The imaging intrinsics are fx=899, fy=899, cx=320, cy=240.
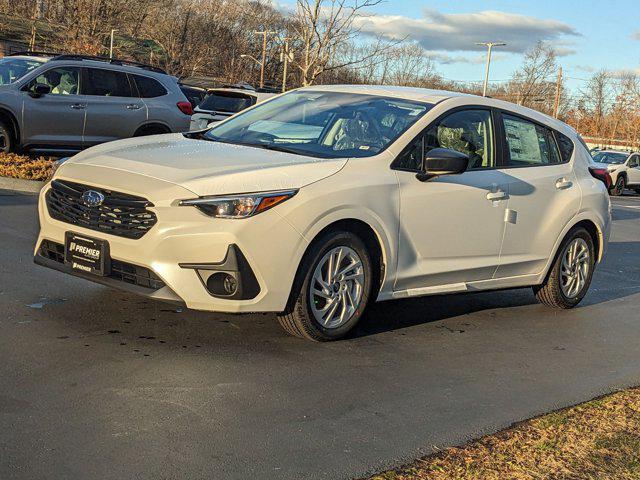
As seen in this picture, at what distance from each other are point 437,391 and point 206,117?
14.0 metres

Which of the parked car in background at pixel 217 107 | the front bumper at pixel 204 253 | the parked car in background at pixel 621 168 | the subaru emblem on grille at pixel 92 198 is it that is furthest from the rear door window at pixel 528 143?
the parked car in background at pixel 621 168

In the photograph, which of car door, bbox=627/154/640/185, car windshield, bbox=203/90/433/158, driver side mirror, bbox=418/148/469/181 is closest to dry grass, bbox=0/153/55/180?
car windshield, bbox=203/90/433/158

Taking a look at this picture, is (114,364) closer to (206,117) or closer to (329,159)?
(329,159)

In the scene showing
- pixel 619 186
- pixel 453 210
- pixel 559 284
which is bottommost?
pixel 619 186

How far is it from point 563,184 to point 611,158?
3044cm

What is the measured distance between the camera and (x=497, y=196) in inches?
269

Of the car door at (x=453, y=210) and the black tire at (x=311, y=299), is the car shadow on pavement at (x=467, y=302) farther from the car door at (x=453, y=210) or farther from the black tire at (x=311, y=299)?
the car door at (x=453, y=210)

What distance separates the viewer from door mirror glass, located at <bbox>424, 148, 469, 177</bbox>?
6172mm

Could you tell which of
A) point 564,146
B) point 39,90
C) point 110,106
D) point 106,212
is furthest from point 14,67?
point 106,212

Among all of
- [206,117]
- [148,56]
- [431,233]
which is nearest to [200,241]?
[431,233]

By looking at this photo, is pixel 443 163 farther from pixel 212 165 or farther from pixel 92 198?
pixel 92 198

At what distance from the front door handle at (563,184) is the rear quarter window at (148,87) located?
9.96 meters

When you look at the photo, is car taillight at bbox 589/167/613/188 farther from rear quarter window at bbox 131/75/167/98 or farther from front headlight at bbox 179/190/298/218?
rear quarter window at bbox 131/75/167/98

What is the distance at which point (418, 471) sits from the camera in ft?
12.2
